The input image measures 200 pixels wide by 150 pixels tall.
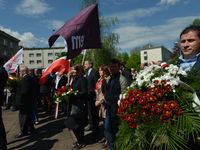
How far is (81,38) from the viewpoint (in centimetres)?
286

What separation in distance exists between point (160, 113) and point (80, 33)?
196 centimetres

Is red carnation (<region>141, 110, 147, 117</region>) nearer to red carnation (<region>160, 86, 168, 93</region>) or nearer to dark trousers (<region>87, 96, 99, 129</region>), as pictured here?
red carnation (<region>160, 86, 168, 93</region>)

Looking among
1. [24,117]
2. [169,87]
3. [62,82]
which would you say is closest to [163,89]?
[169,87]

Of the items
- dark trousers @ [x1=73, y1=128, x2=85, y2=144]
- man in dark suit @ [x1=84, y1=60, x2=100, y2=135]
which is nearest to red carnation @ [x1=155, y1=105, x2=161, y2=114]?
dark trousers @ [x1=73, y1=128, x2=85, y2=144]

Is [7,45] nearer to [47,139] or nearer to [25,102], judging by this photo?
[25,102]

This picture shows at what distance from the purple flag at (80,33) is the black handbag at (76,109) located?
4.96 ft

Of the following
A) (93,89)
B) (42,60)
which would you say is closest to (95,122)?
(93,89)

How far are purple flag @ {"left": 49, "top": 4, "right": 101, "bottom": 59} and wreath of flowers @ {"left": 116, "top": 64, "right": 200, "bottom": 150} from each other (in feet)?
4.86

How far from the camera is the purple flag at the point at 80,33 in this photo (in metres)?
2.75

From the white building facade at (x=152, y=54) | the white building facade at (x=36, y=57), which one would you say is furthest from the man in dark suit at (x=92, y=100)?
the white building facade at (x=152, y=54)

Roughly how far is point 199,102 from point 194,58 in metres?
0.61

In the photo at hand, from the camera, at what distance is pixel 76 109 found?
382 centimetres

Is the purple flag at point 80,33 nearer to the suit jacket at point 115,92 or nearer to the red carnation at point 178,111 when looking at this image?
the suit jacket at point 115,92

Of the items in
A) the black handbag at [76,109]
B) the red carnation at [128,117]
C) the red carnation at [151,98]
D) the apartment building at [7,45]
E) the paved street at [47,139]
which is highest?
the apartment building at [7,45]
